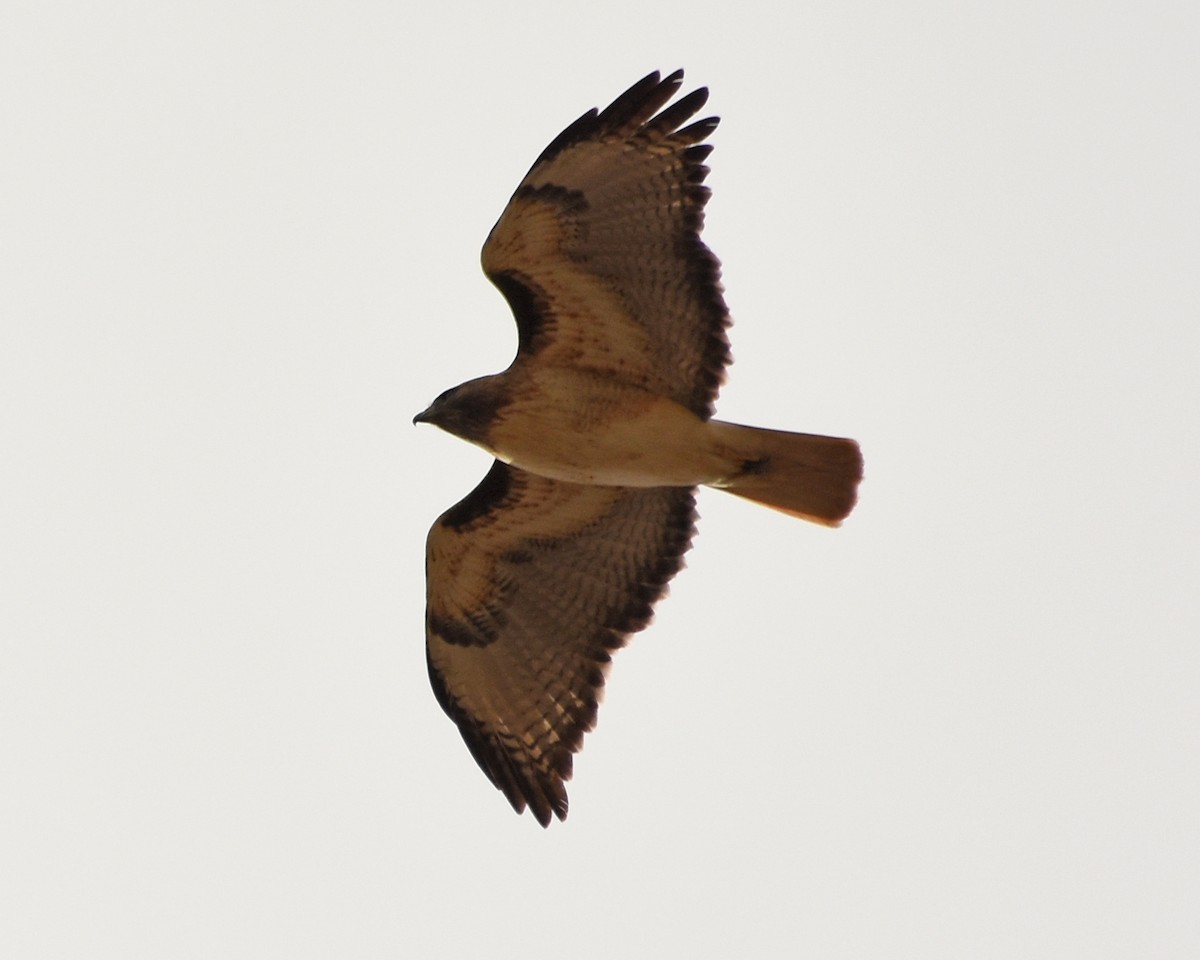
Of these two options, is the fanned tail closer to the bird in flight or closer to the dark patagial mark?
the bird in flight

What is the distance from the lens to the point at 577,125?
8.68 meters

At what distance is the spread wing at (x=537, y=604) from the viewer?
962 centimetres

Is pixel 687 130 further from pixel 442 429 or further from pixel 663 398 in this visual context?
pixel 442 429

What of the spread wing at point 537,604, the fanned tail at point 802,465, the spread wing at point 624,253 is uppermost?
the spread wing at point 624,253

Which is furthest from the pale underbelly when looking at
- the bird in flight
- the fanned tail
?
the fanned tail

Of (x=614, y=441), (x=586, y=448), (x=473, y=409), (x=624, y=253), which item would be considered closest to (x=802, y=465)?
(x=614, y=441)

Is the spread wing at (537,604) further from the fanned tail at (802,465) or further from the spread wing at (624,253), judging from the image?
the spread wing at (624,253)

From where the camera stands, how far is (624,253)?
885 cm

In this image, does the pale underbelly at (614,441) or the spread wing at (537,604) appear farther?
the spread wing at (537,604)

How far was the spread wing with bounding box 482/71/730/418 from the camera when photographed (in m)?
8.72

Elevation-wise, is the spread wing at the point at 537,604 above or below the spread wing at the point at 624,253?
below

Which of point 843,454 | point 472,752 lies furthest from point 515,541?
point 843,454

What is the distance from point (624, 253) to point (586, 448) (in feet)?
3.25

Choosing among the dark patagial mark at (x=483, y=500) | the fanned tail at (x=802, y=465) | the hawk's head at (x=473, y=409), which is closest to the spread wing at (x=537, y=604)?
the dark patagial mark at (x=483, y=500)
